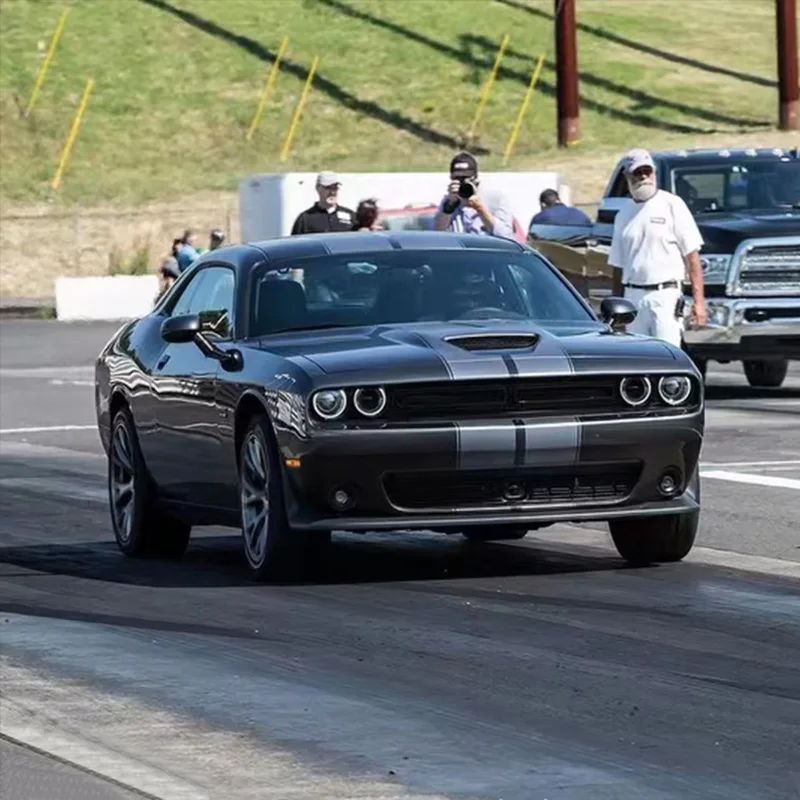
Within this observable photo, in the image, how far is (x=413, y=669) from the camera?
8633 millimetres

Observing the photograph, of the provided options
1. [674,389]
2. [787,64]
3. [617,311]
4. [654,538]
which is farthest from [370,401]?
[787,64]

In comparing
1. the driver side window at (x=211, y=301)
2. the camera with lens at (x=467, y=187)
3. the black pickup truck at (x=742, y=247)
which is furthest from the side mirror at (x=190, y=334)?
the black pickup truck at (x=742, y=247)

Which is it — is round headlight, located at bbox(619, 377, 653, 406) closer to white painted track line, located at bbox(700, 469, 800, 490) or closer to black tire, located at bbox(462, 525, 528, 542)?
black tire, located at bbox(462, 525, 528, 542)

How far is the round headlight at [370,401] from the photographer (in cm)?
1053

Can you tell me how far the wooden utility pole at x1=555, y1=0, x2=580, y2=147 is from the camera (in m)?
59.2

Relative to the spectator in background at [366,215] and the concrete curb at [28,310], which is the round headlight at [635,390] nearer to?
the spectator in background at [366,215]

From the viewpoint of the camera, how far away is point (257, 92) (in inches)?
2707

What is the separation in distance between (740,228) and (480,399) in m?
11.8

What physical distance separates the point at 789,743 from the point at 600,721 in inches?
23.8

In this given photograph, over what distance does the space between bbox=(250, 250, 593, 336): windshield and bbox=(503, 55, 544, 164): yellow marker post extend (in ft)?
165

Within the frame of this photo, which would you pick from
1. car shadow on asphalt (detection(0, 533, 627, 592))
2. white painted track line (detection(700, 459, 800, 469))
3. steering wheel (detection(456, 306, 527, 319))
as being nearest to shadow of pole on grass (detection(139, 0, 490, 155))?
white painted track line (detection(700, 459, 800, 469))

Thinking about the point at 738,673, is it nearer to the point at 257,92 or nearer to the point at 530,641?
the point at 530,641

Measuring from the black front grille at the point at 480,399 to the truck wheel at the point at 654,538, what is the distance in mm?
974

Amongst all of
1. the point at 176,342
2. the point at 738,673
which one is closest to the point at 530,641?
the point at 738,673
